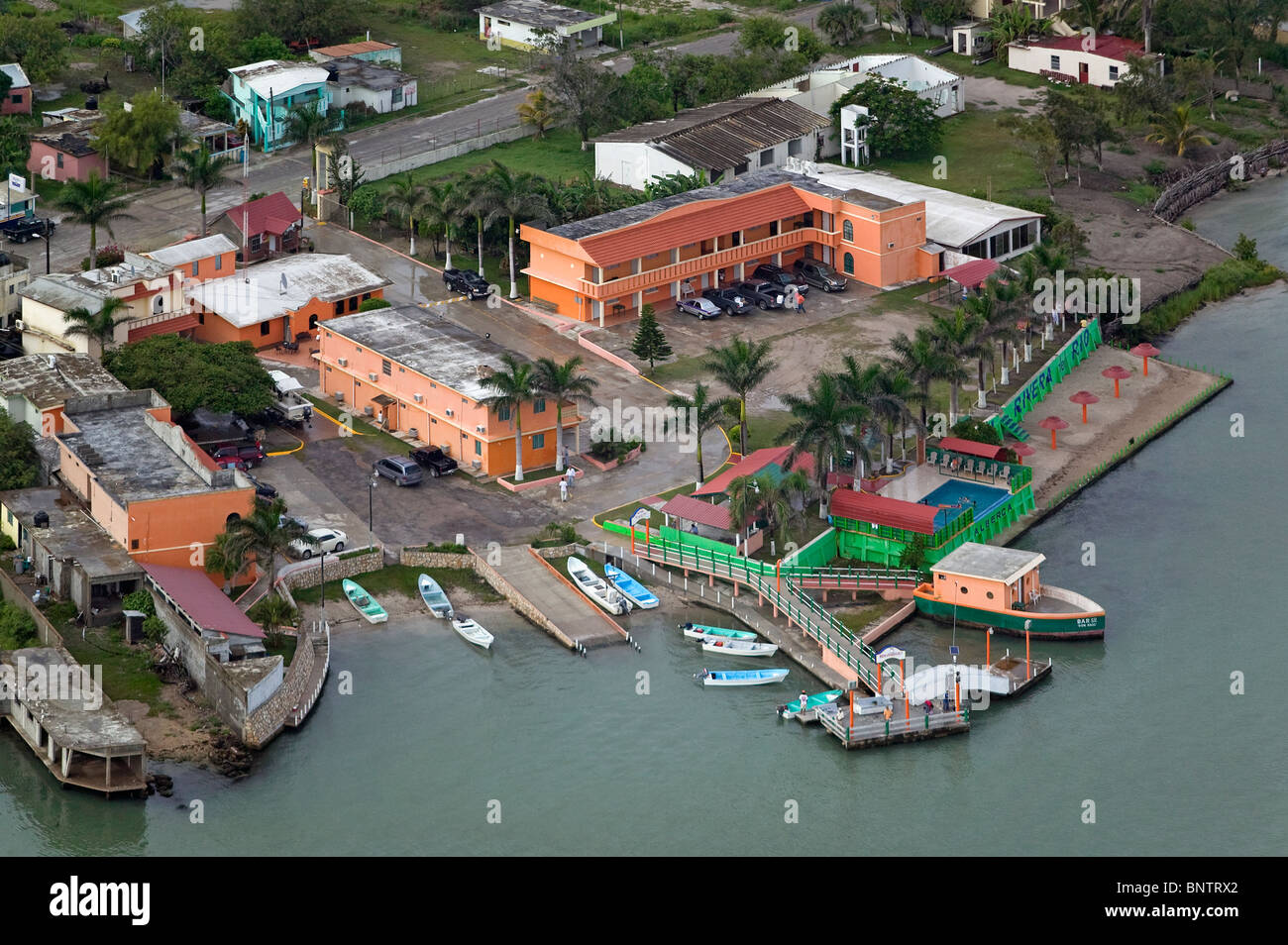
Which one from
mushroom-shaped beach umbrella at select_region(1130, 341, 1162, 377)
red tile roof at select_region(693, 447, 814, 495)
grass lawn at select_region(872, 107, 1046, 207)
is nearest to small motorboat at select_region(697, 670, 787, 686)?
red tile roof at select_region(693, 447, 814, 495)

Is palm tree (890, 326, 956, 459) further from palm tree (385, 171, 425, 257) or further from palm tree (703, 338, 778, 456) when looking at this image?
palm tree (385, 171, 425, 257)

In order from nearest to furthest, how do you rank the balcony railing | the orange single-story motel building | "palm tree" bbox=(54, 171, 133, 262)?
the balcony railing < the orange single-story motel building < "palm tree" bbox=(54, 171, 133, 262)

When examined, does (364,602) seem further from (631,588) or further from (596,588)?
(631,588)

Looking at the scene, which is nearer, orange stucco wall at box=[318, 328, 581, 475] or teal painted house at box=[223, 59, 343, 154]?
Answer: orange stucco wall at box=[318, 328, 581, 475]

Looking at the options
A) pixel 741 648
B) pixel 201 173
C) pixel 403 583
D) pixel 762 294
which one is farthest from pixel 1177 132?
pixel 403 583

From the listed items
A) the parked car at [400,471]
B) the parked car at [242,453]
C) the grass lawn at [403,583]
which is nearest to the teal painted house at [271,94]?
the parked car at [242,453]

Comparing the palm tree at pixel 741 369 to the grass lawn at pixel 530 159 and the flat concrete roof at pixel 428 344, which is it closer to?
the flat concrete roof at pixel 428 344
